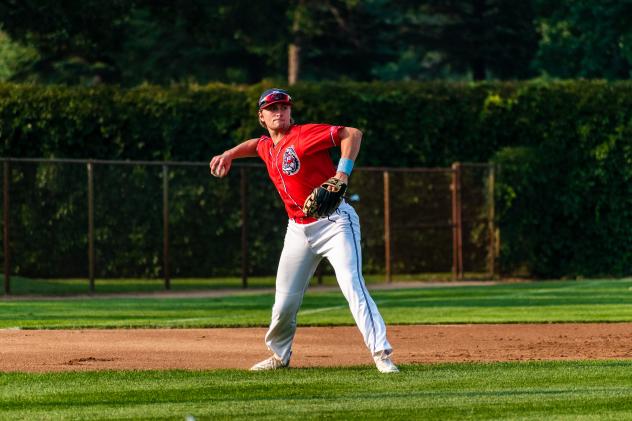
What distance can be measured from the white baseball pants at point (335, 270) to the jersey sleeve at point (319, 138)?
481 mm

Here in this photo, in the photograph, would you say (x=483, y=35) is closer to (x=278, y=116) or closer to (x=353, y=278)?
(x=278, y=116)

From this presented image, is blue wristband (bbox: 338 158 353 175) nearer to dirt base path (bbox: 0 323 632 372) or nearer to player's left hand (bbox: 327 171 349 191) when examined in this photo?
player's left hand (bbox: 327 171 349 191)

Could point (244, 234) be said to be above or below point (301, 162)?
below

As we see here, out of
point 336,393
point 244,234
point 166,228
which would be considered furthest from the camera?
point 244,234

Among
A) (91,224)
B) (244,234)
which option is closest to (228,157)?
(91,224)

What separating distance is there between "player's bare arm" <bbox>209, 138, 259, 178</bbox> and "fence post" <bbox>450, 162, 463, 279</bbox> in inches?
605

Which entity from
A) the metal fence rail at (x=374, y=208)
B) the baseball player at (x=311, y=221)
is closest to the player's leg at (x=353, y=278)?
the baseball player at (x=311, y=221)

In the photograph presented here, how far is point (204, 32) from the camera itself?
92.5 ft

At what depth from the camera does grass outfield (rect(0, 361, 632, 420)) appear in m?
8.06

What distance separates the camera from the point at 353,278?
995 centimetres

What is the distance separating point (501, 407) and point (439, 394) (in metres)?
0.66

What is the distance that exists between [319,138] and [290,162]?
29 cm

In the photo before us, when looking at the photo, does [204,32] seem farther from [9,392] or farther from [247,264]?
[9,392]

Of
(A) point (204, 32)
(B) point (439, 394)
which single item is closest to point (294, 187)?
(B) point (439, 394)
